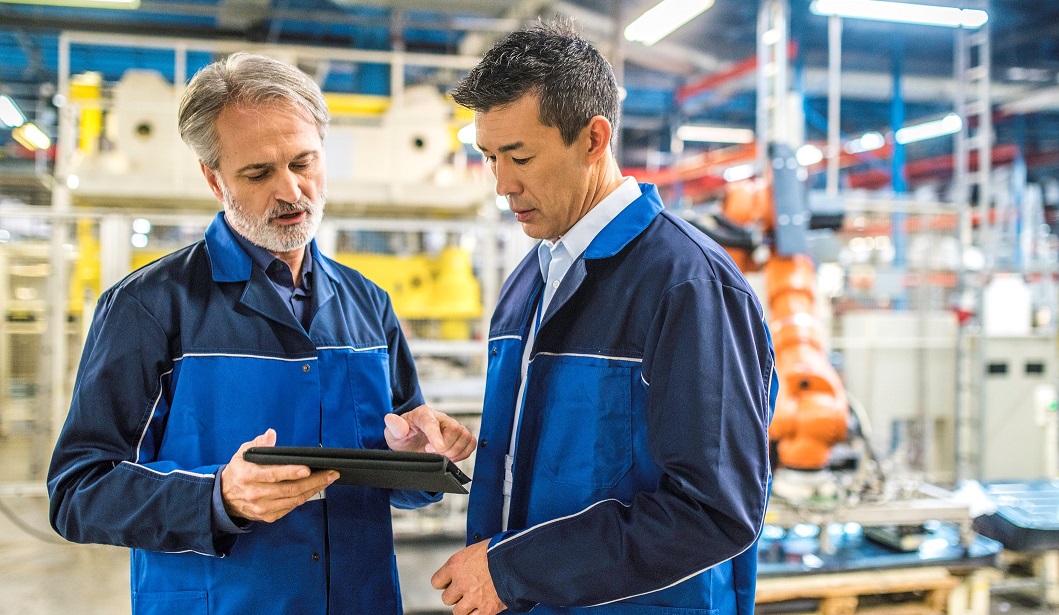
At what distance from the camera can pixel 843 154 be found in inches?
527

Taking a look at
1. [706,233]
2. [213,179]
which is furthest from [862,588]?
[213,179]

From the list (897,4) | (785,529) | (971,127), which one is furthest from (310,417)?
(971,127)

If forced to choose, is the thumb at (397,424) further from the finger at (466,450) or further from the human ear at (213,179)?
the human ear at (213,179)

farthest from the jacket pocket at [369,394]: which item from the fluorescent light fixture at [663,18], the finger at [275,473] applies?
the fluorescent light fixture at [663,18]

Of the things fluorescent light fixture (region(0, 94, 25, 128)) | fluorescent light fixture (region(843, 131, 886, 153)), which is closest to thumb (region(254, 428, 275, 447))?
fluorescent light fixture (region(0, 94, 25, 128))

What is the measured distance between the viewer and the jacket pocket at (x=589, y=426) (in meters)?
1.38

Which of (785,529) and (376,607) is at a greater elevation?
(376,607)

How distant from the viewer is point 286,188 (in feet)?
5.45

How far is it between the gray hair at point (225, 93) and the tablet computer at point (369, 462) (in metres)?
0.74

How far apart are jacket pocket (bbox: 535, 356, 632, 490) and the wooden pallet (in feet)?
7.42

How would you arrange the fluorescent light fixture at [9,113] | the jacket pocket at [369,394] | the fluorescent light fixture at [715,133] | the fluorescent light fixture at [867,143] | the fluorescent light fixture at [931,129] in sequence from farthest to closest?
the fluorescent light fixture at [715,133], the fluorescent light fixture at [867,143], the fluorescent light fixture at [931,129], the fluorescent light fixture at [9,113], the jacket pocket at [369,394]

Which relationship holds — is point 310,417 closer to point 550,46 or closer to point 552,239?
point 552,239

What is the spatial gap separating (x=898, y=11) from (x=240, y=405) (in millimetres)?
5626

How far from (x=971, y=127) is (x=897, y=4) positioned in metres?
10.3
